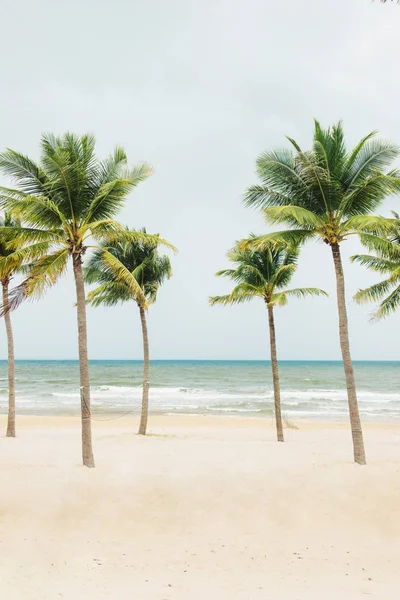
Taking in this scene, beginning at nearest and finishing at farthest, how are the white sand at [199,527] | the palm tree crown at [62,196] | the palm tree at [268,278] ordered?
the white sand at [199,527]
the palm tree crown at [62,196]
the palm tree at [268,278]

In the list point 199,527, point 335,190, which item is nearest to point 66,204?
point 335,190

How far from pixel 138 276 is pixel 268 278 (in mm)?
5090

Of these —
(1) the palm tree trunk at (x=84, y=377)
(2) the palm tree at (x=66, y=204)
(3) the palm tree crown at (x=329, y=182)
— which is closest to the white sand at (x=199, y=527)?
(1) the palm tree trunk at (x=84, y=377)

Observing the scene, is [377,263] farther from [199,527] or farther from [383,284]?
[199,527]

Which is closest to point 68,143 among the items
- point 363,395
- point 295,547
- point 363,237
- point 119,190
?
point 119,190

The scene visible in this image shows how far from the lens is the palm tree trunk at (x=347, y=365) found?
10219 millimetres

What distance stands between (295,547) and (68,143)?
30.3 feet

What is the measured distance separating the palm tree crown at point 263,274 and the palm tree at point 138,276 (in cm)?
267

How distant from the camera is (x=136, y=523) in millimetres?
7305

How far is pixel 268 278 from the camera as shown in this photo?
16375 mm

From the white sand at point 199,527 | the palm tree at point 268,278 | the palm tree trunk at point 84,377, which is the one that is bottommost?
the white sand at point 199,527

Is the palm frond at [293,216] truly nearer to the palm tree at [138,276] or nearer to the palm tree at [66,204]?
the palm tree at [66,204]

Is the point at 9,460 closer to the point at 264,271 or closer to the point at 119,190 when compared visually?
the point at 119,190

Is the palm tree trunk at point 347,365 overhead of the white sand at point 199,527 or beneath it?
overhead
